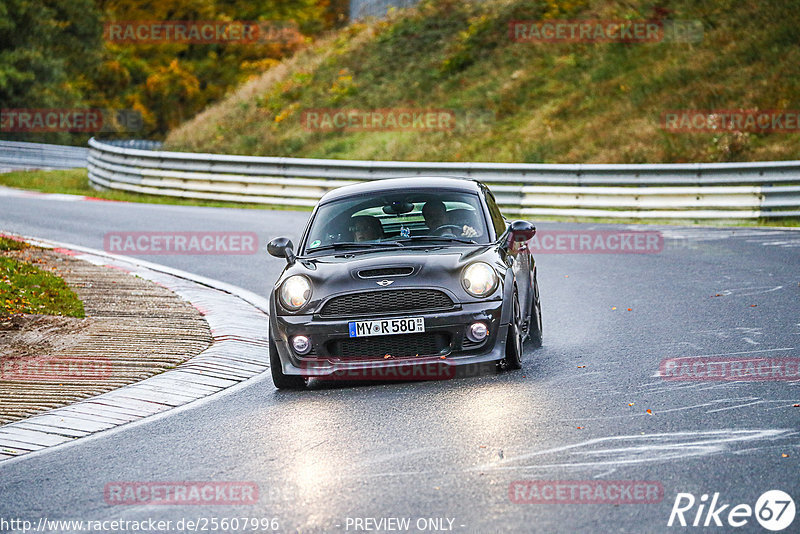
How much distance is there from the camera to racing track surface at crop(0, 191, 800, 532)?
5383 mm

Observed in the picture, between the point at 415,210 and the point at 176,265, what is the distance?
7086mm

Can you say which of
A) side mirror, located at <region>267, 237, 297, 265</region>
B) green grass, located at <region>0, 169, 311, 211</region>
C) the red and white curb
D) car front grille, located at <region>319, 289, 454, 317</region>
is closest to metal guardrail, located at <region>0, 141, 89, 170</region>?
green grass, located at <region>0, 169, 311, 211</region>

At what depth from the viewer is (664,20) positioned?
33219 millimetres

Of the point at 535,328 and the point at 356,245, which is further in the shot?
the point at 535,328

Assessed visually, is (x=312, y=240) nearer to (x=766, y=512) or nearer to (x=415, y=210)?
(x=415, y=210)

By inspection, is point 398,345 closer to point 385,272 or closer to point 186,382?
point 385,272

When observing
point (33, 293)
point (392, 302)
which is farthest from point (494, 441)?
point (33, 293)

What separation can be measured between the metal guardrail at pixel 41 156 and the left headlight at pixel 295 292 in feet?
119

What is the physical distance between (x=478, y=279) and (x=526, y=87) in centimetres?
2585

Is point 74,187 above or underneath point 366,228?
underneath

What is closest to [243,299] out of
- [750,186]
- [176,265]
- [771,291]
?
[176,265]

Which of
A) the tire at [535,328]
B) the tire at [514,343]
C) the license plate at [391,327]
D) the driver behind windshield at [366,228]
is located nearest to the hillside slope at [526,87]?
the tire at [535,328]

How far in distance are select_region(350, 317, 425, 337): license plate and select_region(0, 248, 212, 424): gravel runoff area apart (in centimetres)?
201

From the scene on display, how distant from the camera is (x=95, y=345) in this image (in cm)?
995
